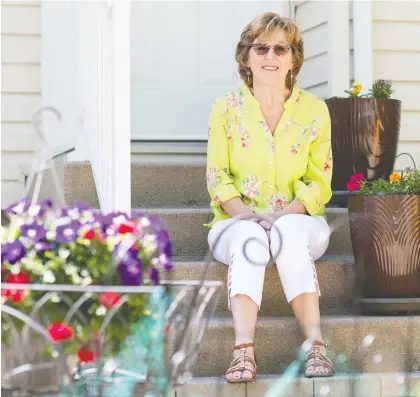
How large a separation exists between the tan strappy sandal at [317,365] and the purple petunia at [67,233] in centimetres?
112

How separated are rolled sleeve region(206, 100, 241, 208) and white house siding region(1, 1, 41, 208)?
117 centimetres

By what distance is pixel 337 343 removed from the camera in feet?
10.1

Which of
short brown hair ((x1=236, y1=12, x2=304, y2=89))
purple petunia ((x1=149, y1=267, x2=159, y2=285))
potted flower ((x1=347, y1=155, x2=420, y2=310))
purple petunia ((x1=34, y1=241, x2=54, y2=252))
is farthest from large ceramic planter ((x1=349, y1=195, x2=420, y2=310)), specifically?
purple petunia ((x1=34, y1=241, x2=54, y2=252))

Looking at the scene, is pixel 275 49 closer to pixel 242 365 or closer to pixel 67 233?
pixel 242 365

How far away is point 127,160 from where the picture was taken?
2818 mm

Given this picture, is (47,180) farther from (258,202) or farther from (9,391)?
(9,391)

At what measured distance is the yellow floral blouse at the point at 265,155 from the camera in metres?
3.27

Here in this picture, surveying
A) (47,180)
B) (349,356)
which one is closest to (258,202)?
(349,356)

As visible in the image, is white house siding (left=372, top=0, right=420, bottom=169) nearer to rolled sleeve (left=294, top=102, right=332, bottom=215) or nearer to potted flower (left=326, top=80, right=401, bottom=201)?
potted flower (left=326, top=80, right=401, bottom=201)

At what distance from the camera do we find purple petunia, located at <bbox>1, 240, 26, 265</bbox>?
71.6 inches

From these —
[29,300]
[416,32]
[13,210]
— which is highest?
[416,32]

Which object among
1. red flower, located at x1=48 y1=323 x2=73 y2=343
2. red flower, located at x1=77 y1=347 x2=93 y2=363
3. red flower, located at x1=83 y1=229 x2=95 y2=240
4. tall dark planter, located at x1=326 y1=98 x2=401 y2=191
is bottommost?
red flower, located at x1=77 y1=347 x2=93 y2=363

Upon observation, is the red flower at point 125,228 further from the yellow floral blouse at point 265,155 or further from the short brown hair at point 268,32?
the short brown hair at point 268,32

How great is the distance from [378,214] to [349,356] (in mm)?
510
